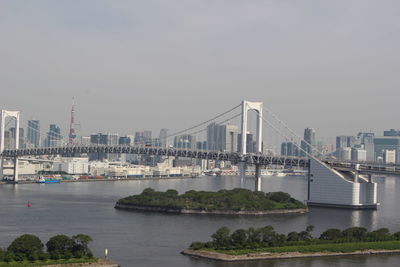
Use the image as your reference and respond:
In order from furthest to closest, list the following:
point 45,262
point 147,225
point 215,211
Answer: point 215,211, point 147,225, point 45,262

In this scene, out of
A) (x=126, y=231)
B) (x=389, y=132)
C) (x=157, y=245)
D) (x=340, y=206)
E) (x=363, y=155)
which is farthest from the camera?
(x=389, y=132)

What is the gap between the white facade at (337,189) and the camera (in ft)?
100

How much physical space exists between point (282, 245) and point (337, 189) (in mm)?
13281

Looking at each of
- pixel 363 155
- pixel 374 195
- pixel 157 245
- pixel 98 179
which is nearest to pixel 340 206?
pixel 374 195

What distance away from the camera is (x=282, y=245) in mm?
18344

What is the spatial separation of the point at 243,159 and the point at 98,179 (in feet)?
82.8

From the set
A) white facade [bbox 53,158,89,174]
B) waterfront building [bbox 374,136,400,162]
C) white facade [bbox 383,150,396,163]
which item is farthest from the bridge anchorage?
waterfront building [bbox 374,136,400,162]

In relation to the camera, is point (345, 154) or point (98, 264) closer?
point (98, 264)

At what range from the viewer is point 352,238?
19.5 meters

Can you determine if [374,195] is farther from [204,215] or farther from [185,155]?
[185,155]

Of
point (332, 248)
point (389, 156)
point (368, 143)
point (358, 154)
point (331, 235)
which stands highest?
point (368, 143)

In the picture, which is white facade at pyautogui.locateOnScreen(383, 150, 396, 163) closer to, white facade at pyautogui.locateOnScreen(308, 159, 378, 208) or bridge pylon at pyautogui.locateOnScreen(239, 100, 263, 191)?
bridge pylon at pyautogui.locateOnScreen(239, 100, 263, 191)

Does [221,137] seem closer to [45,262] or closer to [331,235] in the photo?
[331,235]

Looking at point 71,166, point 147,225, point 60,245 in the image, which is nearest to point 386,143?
point 71,166
